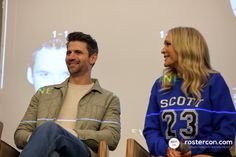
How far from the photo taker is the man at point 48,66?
2917 mm

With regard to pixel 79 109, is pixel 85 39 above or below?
above

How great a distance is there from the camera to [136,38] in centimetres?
291

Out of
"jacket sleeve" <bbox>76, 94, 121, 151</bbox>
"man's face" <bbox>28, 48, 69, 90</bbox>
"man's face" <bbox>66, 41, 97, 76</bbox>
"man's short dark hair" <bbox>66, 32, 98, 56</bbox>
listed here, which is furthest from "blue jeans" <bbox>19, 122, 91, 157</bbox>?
"man's face" <bbox>28, 48, 69, 90</bbox>

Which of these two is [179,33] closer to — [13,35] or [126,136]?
Result: [126,136]

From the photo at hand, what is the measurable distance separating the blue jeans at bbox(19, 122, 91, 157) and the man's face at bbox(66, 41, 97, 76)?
57 centimetres

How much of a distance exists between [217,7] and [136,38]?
1.58 feet

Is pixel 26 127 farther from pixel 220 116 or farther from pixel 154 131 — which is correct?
pixel 220 116

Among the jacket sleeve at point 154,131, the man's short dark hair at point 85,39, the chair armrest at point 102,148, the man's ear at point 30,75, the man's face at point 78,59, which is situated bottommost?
the chair armrest at point 102,148

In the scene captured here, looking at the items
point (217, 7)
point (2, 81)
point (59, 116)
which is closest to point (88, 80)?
point (59, 116)

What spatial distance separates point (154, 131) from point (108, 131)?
9.2 inches

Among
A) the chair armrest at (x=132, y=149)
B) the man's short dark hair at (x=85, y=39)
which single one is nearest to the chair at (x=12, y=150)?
the chair armrest at (x=132, y=149)

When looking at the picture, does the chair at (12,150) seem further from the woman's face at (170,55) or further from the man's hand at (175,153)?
the woman's face at (170,55)

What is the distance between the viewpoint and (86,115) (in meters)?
2.37

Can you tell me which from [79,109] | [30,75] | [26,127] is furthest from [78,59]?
[30,75]
